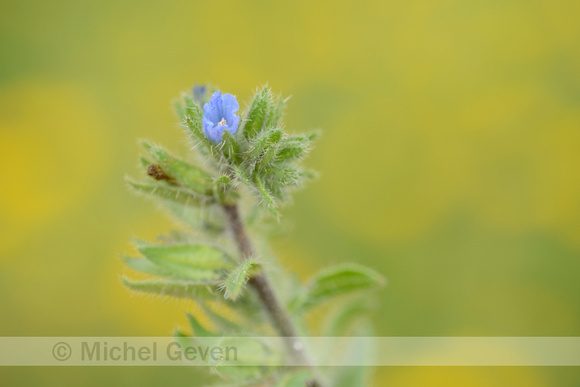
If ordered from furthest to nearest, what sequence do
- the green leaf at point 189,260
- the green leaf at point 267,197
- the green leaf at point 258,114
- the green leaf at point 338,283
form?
the green leaf at point 338,283
the green leaf at point 189,260
the green leaf at point 258,114
the green leaf at point 267,197

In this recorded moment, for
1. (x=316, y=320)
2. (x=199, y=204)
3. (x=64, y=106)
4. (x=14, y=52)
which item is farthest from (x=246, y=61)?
(x=199, y=204)

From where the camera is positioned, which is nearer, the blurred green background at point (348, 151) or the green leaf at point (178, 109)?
the green leaf at point (178, 109)

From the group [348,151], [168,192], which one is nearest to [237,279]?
[168,192]

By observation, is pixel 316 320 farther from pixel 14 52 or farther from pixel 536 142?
pixel 14 52

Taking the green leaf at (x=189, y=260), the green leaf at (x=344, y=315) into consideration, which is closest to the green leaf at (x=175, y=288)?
the green leaf at (x=189, y=260)

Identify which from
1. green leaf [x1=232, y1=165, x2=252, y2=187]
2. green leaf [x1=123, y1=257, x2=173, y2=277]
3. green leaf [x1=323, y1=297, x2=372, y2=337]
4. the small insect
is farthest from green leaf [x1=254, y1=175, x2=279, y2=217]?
green leaf [x1=323, y1=297, x2=372, y2=337]

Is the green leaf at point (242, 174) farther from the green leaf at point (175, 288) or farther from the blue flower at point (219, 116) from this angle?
the green leaf at point (175, 288)
